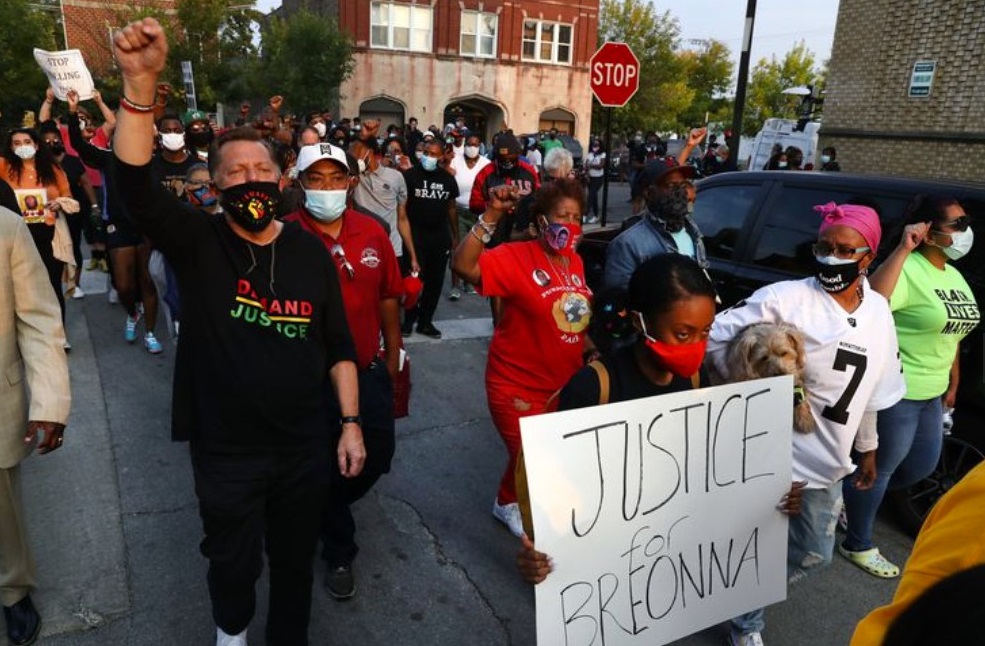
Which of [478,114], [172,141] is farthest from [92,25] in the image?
[172,141]

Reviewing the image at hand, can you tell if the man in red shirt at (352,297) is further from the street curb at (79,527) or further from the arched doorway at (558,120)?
the arched doorway at (558,120)

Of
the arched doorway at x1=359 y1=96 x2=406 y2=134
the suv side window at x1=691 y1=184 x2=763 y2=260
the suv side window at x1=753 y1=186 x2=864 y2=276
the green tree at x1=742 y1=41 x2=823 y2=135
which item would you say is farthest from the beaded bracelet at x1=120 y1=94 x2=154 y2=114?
the green tree at x1=742 y1=41 x2=823 y2=135

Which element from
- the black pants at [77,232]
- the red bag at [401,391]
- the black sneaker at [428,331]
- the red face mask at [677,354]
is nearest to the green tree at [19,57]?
the black pants at [77,232]

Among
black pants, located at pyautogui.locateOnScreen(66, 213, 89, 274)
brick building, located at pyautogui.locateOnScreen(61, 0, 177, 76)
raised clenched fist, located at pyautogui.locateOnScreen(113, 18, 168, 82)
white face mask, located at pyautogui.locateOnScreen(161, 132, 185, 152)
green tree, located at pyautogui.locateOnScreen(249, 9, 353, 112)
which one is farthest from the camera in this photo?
brick building, located at pyautogui.locateOnScreen(61, 0, 177, 76)

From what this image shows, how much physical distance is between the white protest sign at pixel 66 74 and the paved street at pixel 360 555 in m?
3.46

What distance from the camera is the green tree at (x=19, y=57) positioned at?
26031 mm

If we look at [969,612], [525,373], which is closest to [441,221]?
[525,373]

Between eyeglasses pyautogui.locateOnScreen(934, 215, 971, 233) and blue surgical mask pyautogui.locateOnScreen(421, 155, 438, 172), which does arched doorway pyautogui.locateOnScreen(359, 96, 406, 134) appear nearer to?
blue surgical mask pyautogui.locateOnScreen(421, 155, 438, 172)

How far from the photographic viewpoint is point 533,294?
10.9ft

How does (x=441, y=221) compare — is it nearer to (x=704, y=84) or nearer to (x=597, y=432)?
(x=597, y=432)

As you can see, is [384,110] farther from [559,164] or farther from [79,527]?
[79,527]

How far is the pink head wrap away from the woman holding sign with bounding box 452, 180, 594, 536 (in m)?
1.10

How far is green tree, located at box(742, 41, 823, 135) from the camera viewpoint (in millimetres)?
48750

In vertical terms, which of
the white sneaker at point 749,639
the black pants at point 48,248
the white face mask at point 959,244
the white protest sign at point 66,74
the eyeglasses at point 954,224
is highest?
the white protest sign at point 66,74
